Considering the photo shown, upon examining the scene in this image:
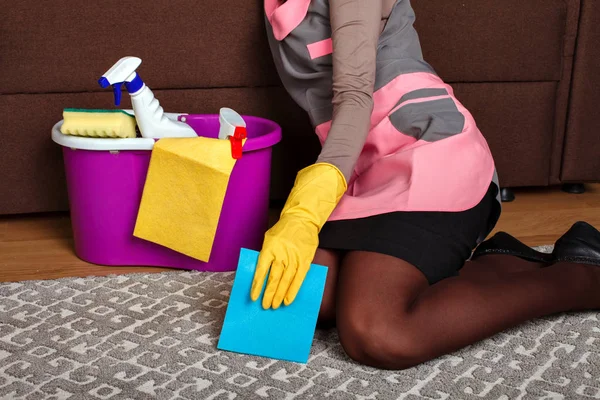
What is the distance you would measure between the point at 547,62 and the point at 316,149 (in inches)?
23.1

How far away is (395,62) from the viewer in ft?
4.38

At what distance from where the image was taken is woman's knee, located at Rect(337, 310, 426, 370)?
3.45ft

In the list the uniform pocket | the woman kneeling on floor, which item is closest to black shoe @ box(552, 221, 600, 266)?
the woman kneeling on floor

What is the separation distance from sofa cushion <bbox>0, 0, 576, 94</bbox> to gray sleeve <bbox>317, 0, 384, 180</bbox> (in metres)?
0.45

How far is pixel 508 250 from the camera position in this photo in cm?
134

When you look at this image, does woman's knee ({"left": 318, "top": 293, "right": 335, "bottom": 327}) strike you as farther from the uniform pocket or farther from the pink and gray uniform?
the uniform pocket

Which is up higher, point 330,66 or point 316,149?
point 330,66

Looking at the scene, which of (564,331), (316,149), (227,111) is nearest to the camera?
(564,331)

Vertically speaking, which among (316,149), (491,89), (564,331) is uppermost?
(491,89)

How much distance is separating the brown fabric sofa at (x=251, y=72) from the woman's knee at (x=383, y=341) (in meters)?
0.74

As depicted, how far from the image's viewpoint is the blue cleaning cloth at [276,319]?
3.60ft

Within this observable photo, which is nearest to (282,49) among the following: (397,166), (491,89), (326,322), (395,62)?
(395,62)

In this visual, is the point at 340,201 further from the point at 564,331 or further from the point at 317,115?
the point at 564,331

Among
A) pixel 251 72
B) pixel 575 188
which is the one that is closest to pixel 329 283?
pixel 251 72
